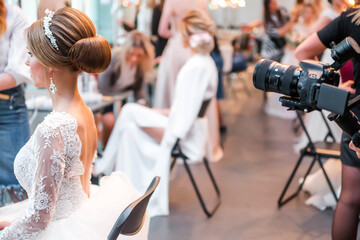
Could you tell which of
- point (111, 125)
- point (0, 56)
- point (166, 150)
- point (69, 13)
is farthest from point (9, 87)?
point (111, 125)

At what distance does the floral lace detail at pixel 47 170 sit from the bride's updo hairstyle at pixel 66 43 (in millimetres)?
182

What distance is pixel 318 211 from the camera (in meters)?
3.22

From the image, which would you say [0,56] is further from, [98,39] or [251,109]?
[251,109]

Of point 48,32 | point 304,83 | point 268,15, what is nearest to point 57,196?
point 48,32

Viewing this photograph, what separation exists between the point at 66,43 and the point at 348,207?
1.42 m

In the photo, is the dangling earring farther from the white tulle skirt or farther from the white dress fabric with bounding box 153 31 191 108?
the white dress fabric with bounding box 153 31 191 108

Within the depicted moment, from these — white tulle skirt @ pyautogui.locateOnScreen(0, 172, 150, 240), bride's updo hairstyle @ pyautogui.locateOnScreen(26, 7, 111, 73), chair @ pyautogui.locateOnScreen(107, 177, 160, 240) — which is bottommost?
white tulle skirt @ pyautogui.locateOnScreen(0, 172, 150, 240)

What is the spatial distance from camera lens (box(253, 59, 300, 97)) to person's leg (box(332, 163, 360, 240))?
74 centimetres

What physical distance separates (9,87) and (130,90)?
217cm

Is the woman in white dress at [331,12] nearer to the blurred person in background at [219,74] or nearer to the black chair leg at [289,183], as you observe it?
the black chair leg at [289,183]

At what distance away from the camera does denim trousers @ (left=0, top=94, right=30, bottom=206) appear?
6.55 feet

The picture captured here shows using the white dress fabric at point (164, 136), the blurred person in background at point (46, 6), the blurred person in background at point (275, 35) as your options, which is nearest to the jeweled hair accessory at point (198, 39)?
the white dress fabric at point (164, 136)

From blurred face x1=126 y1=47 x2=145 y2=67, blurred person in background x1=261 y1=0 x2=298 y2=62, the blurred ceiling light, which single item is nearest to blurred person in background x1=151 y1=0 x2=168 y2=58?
the blurred ceiling light

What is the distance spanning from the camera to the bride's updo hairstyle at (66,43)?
151 cm
